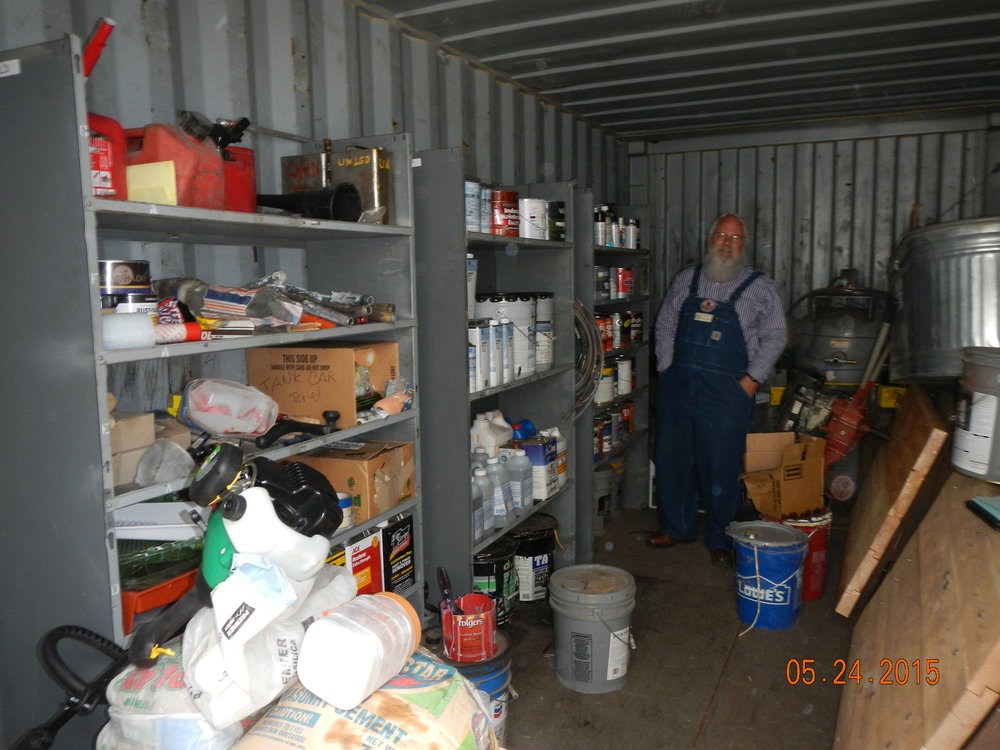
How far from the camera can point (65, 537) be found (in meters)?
1.59

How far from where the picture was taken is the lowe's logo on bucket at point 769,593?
3.32m

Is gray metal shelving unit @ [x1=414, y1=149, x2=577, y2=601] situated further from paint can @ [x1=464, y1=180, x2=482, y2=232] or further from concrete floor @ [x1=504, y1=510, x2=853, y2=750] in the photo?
concrete floor @ [x1=504, y1=510, x2=853, y2=750]

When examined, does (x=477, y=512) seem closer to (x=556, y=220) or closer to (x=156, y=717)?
(x=556, y=220)

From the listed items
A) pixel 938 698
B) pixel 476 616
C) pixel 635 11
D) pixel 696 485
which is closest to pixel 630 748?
pixel 476 616

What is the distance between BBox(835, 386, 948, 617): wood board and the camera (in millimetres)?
2943

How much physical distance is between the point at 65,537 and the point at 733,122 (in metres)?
5.13

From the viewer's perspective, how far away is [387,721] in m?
1.54

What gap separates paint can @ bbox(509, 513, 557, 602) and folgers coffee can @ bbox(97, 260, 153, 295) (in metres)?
2.28

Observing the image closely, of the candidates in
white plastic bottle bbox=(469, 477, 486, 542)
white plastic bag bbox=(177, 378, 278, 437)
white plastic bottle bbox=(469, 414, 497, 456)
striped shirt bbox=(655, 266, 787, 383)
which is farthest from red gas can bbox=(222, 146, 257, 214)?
striped shirt bbox=(655, 266, 787, 383)

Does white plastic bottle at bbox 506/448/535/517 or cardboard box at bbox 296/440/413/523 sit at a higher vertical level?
cardboard box at bbox 296/440/413/523

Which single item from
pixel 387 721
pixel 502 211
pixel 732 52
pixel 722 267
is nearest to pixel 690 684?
pixel 387 721

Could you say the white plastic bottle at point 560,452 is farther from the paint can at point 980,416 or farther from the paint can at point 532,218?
the paint can at point 980,416

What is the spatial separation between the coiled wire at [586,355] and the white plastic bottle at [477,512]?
1.04 metres

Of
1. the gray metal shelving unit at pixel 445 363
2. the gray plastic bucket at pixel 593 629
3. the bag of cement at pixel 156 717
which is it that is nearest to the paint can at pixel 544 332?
the gray metal shelving unit at pixel 445 363
